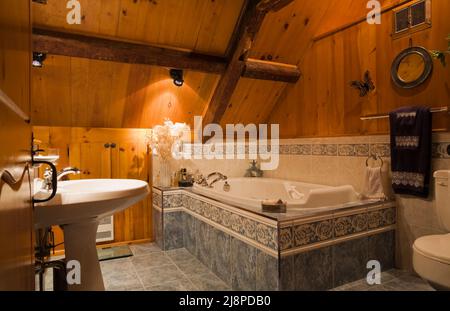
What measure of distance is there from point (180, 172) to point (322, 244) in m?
1.89

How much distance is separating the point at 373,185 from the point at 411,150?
413mm

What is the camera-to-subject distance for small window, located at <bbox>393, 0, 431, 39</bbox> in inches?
90.4

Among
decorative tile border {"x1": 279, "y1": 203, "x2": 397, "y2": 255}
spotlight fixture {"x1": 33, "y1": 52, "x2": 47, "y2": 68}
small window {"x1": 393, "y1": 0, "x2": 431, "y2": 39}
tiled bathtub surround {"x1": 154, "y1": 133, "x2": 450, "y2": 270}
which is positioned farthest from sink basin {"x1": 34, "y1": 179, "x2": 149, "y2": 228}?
small window {"x1": 393, "y1": 0, "x2": 431, "y2": 39}

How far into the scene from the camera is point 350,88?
2887mm

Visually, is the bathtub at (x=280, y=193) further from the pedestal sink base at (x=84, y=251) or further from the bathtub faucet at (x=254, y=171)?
the pedestal sink base at (x=84, y=251)

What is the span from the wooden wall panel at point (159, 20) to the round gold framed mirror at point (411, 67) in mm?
1491

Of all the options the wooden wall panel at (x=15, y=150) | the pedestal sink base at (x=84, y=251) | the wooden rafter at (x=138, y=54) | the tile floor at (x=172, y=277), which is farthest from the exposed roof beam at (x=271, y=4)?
the tile floor at (x=172, y=277)

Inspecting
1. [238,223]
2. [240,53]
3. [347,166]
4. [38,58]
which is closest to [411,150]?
[347,166]

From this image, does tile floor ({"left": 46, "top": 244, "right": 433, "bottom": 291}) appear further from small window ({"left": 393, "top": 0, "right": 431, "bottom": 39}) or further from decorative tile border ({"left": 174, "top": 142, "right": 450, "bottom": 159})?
small window ({"left": 393, "top": 0, "right": 431, "bottom": 39})

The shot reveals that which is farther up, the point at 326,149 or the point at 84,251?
the point at 326,149

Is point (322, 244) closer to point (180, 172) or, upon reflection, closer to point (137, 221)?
point (180, 172)

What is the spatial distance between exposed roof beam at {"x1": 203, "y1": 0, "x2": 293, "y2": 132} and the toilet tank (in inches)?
68.9

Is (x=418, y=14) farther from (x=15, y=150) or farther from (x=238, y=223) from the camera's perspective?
(x=15, y=150)
